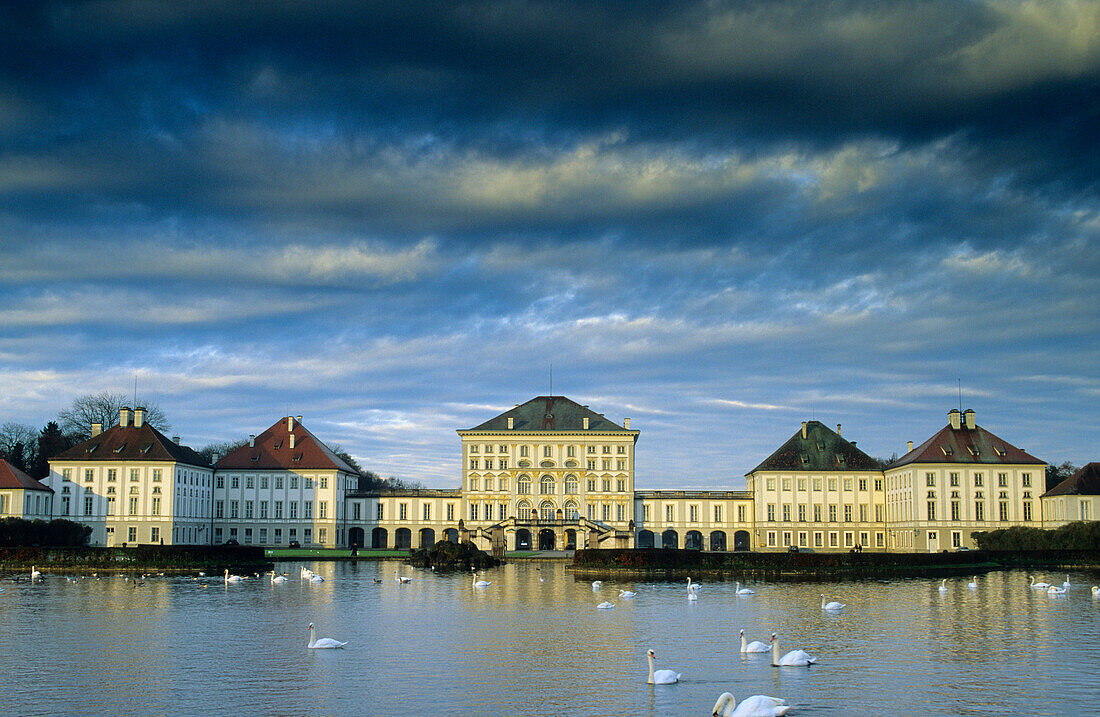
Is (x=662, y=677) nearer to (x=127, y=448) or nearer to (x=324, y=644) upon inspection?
(x=324, y=644)

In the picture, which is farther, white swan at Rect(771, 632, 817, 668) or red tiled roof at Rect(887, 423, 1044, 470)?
red tiled roof at Rect(887, 423, 1044, 470)

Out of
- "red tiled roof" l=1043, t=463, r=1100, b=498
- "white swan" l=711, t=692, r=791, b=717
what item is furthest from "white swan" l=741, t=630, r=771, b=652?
"red tiled roof" l=1043, t=463, r=1100, b=498

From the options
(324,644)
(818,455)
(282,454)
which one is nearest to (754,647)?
(324,644)

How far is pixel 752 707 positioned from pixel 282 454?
90.6m

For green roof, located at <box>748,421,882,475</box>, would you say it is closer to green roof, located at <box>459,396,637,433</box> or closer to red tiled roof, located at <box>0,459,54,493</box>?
green roof, located at <box>459,396,637,433</box>

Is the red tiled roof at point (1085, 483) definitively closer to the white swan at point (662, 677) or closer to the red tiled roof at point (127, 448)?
the white swan at point (662, 677)

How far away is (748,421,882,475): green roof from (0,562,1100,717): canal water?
55.0m

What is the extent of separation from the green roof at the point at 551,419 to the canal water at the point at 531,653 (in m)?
57.8

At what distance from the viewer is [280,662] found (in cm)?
2375

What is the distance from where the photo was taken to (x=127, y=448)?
9394 centimetres

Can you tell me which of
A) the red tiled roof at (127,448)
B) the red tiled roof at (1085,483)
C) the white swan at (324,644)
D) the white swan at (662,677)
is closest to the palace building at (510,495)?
the red tiled roof at (127,448)

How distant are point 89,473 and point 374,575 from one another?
151 feet

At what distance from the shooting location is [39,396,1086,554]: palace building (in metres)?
93.1

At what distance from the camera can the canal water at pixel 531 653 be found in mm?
19188
